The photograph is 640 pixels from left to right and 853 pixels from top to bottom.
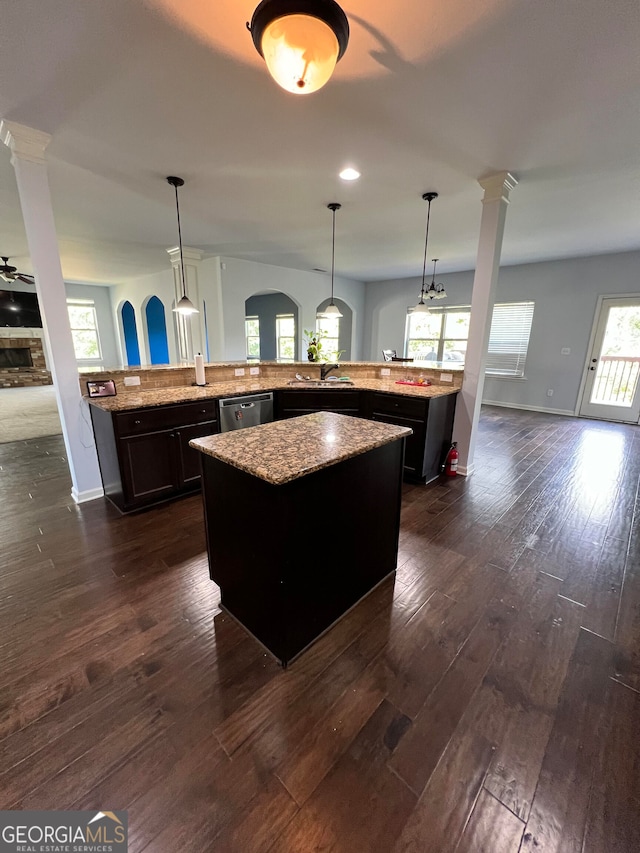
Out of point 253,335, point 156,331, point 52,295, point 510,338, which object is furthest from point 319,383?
point 253,335

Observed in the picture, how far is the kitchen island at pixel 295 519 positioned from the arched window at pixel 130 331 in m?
9.42

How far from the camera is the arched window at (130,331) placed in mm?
9562

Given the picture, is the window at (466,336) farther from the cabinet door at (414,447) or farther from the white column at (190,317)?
the white column at (190,317)

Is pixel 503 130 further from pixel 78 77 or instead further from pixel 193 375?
pixel 193 375

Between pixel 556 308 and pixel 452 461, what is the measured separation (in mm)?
4478

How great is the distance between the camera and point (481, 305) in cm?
317

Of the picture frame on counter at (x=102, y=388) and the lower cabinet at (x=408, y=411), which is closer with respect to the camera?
the picture frame on counter at (x=102, y=388)

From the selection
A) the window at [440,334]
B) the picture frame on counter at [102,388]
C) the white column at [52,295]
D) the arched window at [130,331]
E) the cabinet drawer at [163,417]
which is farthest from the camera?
the arched window at [130,331]

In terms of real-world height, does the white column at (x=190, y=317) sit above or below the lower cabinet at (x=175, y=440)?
above

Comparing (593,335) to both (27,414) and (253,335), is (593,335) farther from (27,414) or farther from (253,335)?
(27,414)

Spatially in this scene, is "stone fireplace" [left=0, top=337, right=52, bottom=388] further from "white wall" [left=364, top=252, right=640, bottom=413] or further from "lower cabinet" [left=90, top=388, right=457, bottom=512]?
"white wall" [left=364, top=252, right=640, bottom=413]

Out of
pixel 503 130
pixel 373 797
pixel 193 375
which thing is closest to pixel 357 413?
pixel 193 375

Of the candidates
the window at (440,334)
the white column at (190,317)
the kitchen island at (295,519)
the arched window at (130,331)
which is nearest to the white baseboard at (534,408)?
the window at (440,334)

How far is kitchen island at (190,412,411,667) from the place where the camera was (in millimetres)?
1366
